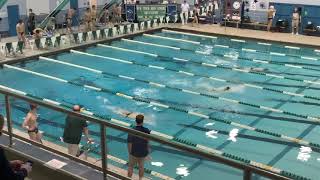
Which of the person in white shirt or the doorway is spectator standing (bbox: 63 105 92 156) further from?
the person in white shirt

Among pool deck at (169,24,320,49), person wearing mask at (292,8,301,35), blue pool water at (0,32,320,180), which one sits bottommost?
blue pool water at (0,32,320,180)

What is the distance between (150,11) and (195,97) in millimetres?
11927

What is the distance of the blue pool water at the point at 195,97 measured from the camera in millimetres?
9352

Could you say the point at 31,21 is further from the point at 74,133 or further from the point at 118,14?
the point at 74,133

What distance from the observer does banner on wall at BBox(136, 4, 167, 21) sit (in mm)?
24448

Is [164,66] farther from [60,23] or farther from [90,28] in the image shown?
[60,23]

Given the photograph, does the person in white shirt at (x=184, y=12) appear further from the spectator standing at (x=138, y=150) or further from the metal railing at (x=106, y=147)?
the metal railing at (x=106, y=147)

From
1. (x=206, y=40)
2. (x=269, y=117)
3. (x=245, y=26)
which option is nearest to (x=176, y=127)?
(x=269, y=117)

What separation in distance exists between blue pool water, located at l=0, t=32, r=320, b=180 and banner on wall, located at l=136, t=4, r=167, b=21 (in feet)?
11.0

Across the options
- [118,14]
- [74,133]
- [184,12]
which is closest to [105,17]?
[118,14]

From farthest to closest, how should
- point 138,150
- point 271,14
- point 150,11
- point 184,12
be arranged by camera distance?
point 184,12 → point 150,11 → point 271,14 → point 138,150

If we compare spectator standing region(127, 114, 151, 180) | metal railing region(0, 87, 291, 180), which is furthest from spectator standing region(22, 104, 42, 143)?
spectator standing region(127, 114, 151, 180)

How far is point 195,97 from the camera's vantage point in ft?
44.6

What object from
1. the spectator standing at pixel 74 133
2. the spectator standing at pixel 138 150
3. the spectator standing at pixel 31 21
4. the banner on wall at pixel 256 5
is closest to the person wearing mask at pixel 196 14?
the banner on wall at pixel 256 5
